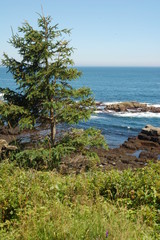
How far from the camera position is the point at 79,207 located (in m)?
5.47

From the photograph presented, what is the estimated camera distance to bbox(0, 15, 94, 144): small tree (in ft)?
45.1

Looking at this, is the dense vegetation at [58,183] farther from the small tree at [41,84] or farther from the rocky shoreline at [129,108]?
the rocky shoreline at [129,108]

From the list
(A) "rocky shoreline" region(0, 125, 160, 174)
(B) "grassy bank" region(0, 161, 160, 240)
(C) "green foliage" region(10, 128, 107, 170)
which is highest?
(B) "grassy bank" region(0, 161, 160, 240)

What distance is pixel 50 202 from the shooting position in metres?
5.72

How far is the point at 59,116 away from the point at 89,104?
1.74 meters

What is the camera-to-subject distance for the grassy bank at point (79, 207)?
4383mm

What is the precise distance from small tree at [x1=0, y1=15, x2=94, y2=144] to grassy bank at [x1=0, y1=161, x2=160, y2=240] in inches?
233

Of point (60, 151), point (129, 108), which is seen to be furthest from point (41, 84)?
point (129, 108)

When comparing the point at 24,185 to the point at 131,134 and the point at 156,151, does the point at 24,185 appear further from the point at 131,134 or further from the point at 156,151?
the point at 131,134

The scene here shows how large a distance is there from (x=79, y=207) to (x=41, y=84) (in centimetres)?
935

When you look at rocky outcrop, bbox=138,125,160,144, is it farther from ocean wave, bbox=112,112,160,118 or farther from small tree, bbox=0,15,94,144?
small tree, bbox=0,15,94,144

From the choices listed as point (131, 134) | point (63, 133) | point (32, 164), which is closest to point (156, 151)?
point (131, 134)

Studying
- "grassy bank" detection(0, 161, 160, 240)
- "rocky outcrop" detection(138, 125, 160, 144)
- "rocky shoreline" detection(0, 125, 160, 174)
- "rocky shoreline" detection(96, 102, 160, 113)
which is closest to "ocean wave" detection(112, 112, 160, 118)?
"rocky shoreline" detection(96, 102, 160, 113)

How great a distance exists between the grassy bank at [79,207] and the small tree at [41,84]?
19.4ft
